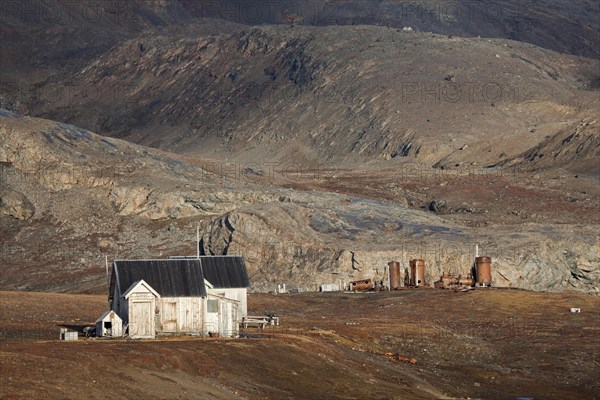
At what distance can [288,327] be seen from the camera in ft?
233

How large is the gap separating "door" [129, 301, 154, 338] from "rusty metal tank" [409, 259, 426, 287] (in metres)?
36.2

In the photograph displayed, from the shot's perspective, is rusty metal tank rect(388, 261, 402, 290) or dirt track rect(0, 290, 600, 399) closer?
dirt track rect(0, 290, 600, 399)

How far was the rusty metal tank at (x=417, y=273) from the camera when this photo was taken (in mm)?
95375

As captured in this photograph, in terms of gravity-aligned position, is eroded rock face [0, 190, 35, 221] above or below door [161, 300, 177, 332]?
above

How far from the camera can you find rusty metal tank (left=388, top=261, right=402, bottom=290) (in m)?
94.4

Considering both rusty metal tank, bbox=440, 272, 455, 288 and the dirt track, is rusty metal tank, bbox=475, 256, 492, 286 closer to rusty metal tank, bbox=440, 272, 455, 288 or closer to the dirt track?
rusty metal tank, bbox=440, 272, 455, 288

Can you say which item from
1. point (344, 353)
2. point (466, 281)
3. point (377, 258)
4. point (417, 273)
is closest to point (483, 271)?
point (466, 281)

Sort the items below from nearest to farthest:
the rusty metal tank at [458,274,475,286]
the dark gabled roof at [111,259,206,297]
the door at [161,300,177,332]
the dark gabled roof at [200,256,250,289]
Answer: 1. the dark gabled roof at [111,259,206,297]
2. the door at [161,300,177,332]
3. the dark gabled roof at [200,256,250,289]
4. the rusty metal tank at [458,274,475,286]

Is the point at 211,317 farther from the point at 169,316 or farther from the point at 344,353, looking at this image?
the point at 344,353

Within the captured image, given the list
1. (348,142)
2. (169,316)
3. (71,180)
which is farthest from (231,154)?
(169,316)

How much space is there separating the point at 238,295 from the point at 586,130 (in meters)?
95.8

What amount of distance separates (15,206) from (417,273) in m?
34.5

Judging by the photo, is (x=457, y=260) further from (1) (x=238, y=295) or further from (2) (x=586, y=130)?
(2) (x=586, y=130)

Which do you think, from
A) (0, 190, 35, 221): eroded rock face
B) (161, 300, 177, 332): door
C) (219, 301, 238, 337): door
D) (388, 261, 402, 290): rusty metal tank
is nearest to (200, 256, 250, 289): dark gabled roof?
(219, 301, 238, 337): door
